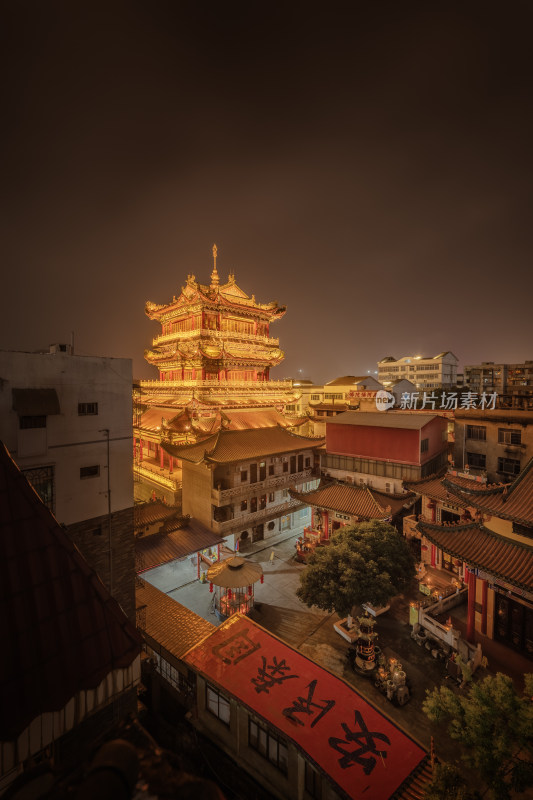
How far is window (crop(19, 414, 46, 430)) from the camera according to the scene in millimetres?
12273

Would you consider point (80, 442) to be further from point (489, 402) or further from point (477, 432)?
point (489, 402)

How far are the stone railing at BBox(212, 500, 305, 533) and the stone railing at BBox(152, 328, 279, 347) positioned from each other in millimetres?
19318

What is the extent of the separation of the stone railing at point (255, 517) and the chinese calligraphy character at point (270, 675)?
13515mm

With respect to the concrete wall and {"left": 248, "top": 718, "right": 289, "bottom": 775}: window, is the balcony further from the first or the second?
{"left": 248, "top": 718, "right": 289, "bottom": 775}: window

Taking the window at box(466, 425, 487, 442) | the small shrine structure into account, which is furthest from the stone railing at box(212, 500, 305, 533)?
the window at box(466, 425, 487, 442)

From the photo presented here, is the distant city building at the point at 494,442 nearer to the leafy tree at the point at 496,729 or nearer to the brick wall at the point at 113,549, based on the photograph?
the leafy tree at the point at 496,729

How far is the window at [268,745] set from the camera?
10016 mm

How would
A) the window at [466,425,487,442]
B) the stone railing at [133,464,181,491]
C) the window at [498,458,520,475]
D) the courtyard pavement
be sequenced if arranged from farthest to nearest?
the stone railing at [133,464,181,491] < the window at [466,425,487,442] < the window at [498,458,520,475] < the courtyard pavement

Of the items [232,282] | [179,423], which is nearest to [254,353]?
[232,282]

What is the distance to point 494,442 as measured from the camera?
27016 millimetres

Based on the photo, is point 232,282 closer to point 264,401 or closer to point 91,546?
point 264,401

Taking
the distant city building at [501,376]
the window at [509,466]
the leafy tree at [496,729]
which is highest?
the distant city building at [501,376]

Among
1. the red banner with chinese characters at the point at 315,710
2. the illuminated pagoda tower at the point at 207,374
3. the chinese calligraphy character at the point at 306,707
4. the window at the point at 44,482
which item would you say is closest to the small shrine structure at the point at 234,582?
the red banner with chinese characters at the point at 315,710

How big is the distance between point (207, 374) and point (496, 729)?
3382cm
